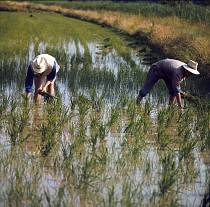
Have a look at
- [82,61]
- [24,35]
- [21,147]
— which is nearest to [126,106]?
[21,147]

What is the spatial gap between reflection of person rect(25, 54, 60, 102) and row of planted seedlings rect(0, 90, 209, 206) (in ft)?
0.97

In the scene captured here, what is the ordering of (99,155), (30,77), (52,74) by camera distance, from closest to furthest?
(99,155) < (30,77) < (52,74)

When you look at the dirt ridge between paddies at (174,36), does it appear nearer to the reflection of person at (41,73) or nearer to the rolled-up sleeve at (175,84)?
the rolled-up sleeve at (175,84)

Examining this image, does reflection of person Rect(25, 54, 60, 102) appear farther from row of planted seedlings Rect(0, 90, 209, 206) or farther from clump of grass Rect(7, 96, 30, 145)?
clump of grass Rect(7, 96, 30, 145)

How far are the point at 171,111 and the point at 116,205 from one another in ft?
9.52

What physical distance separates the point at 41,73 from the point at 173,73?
1.82 m

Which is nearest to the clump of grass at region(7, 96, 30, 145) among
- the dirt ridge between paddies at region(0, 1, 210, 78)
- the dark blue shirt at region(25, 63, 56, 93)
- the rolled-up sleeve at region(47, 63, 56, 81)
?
the dark blue shirt at region(25, 63, 56, 93)

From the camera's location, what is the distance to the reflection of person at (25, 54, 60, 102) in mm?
6863

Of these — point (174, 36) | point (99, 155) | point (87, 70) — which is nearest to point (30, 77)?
point (99, 155)

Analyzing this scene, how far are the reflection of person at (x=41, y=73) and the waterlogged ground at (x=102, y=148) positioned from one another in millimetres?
311

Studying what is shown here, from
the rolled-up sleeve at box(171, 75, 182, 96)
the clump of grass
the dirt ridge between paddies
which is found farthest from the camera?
the dirt ridge between paddies

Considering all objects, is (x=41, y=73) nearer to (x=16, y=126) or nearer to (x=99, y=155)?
(x=16, y=126)

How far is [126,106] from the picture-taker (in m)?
7.71

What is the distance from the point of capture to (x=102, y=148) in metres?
5.53
